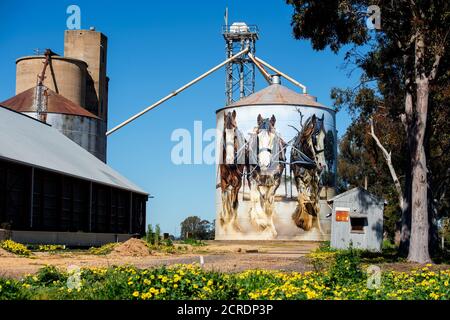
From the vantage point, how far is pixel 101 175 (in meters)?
51.8

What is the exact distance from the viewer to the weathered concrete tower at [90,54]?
84625mm

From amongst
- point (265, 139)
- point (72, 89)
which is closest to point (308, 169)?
point (265, 139)

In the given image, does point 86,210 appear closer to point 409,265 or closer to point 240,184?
point 240,184

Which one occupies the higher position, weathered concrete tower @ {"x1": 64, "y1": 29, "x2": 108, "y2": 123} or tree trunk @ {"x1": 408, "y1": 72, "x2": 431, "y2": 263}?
weathered concrete tower @ {"x1": 64, "y1": 29, "x2": 108, "y2": 123}

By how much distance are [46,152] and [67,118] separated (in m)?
18.8

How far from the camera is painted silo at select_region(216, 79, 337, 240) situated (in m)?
65.6

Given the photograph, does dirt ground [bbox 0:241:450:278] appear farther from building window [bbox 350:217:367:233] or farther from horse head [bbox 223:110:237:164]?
horse head [bbox 223:110:237:164]

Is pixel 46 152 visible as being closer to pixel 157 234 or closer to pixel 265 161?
pixel 157 234

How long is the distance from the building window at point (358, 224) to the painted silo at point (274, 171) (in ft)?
85.1

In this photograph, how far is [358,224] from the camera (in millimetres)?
39031

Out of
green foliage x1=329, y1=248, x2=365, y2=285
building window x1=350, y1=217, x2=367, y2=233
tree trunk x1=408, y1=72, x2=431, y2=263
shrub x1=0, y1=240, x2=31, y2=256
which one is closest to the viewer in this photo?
green foliage x1=329, y1=248, x2=365, y2=285

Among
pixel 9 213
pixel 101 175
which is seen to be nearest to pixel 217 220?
pixel 101 175

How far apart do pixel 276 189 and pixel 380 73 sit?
31.1 meters

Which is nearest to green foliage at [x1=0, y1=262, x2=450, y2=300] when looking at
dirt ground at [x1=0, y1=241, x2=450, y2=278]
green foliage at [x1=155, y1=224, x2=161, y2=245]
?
dirt ground at [x1=0, y1=241, x2=450, y2=278]
